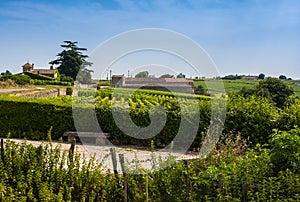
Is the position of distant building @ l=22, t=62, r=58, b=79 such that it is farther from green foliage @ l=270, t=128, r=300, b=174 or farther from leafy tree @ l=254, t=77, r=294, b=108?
green foliage @ l=270, t=128, r=300, b=174

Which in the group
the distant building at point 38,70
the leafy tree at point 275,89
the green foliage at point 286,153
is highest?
the distant building at point 38,70

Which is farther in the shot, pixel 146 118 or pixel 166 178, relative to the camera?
pixel 146 118

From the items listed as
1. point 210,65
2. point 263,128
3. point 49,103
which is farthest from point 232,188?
point 49,103

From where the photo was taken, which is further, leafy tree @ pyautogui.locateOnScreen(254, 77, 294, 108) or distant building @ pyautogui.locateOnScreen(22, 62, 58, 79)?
distant building @ pyautogui.locateOnScreen(22, 62, 58, 79)

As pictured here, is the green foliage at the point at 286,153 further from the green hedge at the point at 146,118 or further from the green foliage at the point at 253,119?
the green foliage at the point at 253,119

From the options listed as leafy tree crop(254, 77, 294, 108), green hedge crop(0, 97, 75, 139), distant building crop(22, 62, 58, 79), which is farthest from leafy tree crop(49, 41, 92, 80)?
green hedge crop(0, 97, 75, 139)

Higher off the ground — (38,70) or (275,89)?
(38,70)

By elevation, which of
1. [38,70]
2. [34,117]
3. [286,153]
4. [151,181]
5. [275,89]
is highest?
[38,70]

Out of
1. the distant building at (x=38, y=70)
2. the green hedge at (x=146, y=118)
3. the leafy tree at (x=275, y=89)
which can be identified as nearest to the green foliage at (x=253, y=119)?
the green hedge at (x=146, y=118)

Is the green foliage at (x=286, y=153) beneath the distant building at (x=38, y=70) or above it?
beneath

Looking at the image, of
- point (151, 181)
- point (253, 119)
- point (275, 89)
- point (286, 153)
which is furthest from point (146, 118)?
point (275, 89)

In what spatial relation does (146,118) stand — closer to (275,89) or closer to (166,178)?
(166,178)

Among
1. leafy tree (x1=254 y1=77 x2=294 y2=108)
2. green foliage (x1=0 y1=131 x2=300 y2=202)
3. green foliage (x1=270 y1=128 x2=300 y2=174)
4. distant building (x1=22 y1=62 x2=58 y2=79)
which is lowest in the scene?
green foliage (x1=0 y1=131 x2=300 y2=202)

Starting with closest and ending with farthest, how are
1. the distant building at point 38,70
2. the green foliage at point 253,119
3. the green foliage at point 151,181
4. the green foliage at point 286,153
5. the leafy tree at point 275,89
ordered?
1. the green foliage at point 151,181
2. the green foliage at point 286,153
3. the green foliage at point 253,119
4. the leafy tree at point 275,89
5. the distant building at point 38,70
